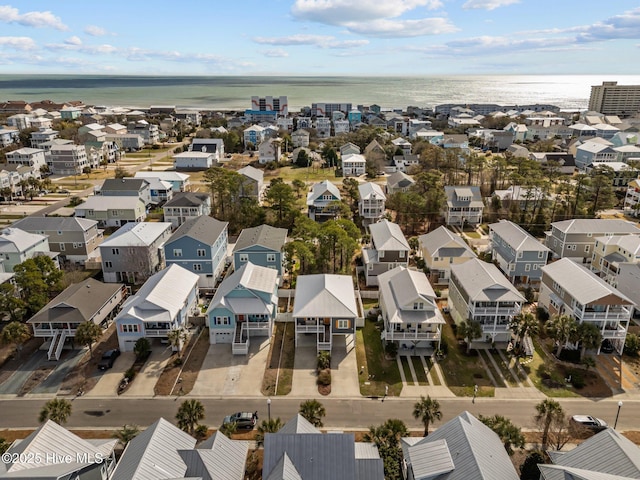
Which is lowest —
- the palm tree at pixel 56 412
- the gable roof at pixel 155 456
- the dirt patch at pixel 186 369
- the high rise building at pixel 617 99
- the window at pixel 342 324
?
the dirt patch at pixel 186 369

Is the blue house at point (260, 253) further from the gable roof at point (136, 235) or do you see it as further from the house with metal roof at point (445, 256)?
the house with metal roof at point (445, 256)

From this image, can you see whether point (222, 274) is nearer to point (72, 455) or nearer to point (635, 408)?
point (72, 455)

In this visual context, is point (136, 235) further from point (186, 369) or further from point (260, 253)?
point (186, 369)

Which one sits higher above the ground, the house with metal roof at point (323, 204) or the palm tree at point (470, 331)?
A: the house with metal roof at point (323, 204)

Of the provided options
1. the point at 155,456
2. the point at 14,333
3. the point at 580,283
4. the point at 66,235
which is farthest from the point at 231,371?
the point at 66,235

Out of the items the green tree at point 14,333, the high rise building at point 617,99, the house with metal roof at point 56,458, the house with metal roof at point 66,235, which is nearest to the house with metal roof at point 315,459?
the house with metal roof at point 56,458

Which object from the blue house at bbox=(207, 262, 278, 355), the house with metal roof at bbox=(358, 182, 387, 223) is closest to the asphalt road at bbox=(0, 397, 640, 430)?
the blue house at bbox=(207, 262, 278, 355)
